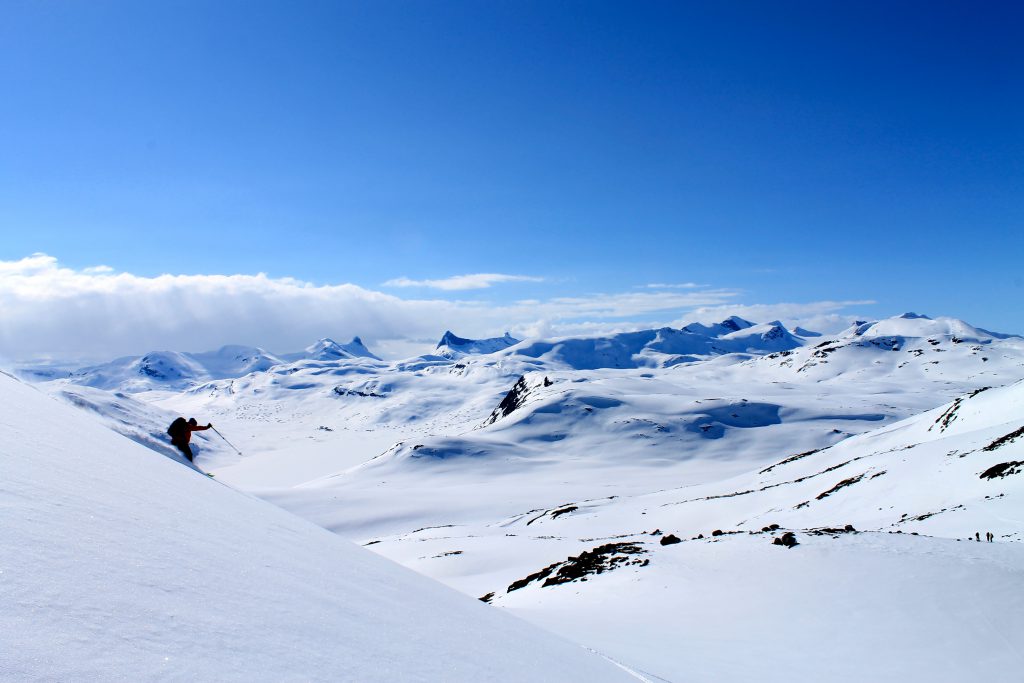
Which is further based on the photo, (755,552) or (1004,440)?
(1004,440)

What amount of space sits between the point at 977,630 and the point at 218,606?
14.7m

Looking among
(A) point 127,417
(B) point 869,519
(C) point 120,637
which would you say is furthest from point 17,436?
(A) point 127,417

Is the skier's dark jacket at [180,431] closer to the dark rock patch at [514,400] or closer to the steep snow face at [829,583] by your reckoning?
the steep snow face at [829,583]

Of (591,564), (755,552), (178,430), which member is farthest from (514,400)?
(178,430)

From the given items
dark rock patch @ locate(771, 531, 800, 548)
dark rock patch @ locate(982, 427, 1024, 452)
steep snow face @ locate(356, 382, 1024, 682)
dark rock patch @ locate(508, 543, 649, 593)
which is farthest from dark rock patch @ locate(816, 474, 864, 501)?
dark rock patch @ locate(771, 531, 800, 548)

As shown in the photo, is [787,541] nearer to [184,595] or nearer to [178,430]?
[178,430]

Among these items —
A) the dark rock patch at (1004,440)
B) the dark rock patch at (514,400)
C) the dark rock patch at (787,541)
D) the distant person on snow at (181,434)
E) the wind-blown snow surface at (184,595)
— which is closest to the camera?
the wind-blown snow surface at (184,595)

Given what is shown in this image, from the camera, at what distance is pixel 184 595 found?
3.11m

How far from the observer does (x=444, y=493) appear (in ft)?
255

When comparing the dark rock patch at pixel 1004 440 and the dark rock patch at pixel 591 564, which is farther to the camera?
the dark rock patch at pixel 1004 440

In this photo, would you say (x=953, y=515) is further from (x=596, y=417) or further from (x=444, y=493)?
(x=596, y=417)

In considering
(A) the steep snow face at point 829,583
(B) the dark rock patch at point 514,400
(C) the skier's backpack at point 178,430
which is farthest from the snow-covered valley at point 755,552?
(B) the dark rock patch at point 514,400

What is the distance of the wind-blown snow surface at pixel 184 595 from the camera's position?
230cm

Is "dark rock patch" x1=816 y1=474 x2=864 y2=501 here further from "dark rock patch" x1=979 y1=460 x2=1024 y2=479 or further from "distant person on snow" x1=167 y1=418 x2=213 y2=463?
"distant person on snow" x1=167 y1=418 x2=213 y2=463
